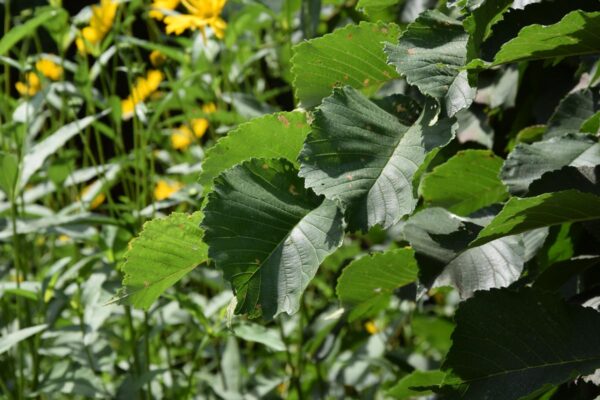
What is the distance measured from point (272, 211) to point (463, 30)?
17cm

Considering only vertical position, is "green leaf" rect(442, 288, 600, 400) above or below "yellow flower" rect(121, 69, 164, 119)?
above

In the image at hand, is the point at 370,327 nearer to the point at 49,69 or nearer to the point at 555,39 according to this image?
the point at 49,69

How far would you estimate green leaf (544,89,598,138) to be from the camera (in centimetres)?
70

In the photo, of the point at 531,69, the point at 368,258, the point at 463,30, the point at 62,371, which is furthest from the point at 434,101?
the point at 62,371

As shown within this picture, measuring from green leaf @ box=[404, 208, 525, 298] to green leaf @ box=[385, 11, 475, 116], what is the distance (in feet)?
0.37

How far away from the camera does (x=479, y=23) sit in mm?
534

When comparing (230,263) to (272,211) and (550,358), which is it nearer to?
(272,211)

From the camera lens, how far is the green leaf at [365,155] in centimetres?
51

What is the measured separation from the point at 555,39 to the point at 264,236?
21cm

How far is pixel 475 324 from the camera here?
1.82 ft

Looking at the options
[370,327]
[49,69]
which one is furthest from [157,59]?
[370,327]

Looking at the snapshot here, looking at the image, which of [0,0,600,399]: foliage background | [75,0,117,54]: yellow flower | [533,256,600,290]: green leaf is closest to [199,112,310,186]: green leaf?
[0,0,600,399]: foliage background

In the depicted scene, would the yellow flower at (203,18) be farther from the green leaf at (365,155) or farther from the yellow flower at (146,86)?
the green leaf at (365,155)

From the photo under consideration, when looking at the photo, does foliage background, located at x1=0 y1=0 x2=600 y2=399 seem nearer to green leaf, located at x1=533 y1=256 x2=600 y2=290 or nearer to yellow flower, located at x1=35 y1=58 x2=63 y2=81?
green leaf, located at x1=533 y1=256 x2=600 y2=290
